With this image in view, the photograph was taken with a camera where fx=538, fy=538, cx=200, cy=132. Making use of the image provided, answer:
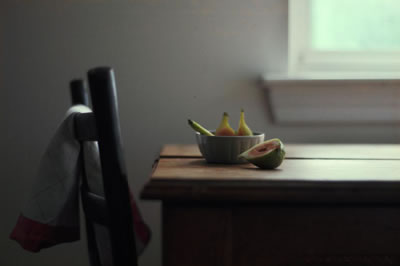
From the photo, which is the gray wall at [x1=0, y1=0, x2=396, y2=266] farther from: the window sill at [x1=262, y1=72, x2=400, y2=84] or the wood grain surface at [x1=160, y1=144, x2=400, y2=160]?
the wood grain surface at [x1=160, y1=144, x2=400, y2=160]

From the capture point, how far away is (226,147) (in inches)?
41.1

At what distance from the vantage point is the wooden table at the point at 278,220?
78cm

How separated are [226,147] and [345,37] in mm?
982

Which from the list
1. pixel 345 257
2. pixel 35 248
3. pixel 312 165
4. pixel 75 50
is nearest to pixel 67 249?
pixel 75 50

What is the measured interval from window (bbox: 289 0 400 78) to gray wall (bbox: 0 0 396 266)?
0.40 feet

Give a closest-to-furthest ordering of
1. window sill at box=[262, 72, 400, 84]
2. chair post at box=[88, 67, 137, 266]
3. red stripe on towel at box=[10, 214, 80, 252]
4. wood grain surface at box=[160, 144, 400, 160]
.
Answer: chair post at box=[88, 67, 137, 266] → red stripe on towel at box=[10, 214, 80, 252] → wood grain surface at box=[160, 144, 400, 160] → window sill at box=[262, 72, 400, 84]

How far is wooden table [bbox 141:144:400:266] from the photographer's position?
785 mm

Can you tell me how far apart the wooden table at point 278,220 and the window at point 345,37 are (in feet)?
3.39

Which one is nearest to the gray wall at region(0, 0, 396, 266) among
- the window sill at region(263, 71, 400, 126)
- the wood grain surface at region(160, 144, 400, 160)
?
the window sill at region(263, 71, 400, 126)

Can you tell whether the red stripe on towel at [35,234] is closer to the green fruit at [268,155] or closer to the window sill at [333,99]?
the green fruit at [268,155]

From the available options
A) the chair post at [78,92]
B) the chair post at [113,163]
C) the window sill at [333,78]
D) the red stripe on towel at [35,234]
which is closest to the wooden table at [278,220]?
the chair post at [113,163]

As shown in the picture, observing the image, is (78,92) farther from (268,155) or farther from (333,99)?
(333,99)

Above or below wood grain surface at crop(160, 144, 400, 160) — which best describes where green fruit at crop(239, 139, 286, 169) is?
above

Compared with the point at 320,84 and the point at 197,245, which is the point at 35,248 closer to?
the point at 197,245
